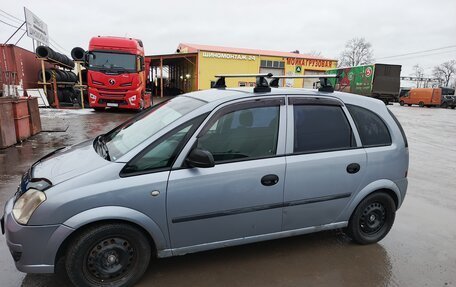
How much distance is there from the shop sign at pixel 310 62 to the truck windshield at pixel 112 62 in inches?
823

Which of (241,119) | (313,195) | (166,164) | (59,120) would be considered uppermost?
(241,119)

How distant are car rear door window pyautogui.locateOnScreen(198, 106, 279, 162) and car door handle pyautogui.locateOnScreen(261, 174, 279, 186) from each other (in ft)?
0.65

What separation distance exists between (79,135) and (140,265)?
821 cm

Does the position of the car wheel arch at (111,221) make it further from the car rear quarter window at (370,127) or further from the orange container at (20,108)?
the orange container at (20,108)

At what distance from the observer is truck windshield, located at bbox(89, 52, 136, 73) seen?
1552cm

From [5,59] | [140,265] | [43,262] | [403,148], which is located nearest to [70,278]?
[43,262]

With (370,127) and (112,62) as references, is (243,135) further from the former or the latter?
(112,62)

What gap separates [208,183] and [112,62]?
569 inches

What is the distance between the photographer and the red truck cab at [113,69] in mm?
15469

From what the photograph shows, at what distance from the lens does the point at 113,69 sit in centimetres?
1556

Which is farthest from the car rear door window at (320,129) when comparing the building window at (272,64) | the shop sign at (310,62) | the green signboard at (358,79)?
the shop sign at (310,62)

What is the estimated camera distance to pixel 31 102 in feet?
30.4

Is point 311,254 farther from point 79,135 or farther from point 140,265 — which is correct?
point 79,135

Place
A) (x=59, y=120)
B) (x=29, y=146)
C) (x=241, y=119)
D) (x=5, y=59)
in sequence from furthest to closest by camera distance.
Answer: (x=5, y=59), (x=59, y=120), (x=29, y=146), (x=241, y=119)
